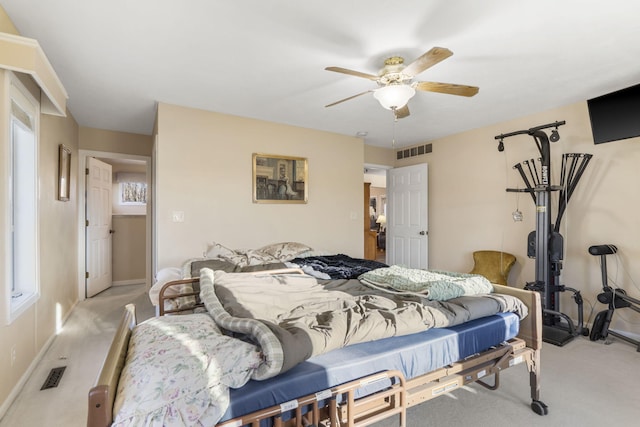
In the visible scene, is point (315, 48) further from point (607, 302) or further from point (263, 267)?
point (607, 302)

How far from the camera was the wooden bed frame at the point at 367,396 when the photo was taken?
932 millimetres

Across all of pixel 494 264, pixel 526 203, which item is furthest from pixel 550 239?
pixel 494 264

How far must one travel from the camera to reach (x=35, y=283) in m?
2.48

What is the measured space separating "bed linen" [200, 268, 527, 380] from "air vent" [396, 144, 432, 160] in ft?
11.4

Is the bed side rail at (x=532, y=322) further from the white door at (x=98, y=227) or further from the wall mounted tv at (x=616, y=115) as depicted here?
the white door at (x=98, y=227)

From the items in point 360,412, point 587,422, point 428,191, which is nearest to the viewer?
point 360,412

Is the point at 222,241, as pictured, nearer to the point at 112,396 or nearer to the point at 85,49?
the point at 85,49

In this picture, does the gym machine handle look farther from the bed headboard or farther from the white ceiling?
the bed headboard

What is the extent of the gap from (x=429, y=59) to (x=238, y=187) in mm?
2639

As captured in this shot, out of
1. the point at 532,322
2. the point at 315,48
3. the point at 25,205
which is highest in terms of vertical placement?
the point at 315,48

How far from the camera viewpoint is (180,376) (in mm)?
977

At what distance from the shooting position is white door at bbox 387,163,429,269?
4.97 m

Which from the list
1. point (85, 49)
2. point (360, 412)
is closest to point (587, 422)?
point (360, 412)

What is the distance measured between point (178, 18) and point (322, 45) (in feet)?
3.08
